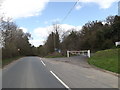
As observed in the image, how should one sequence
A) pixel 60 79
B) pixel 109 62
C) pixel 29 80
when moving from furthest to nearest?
pixel 109 62, pixel 60 79, pixel 29 80

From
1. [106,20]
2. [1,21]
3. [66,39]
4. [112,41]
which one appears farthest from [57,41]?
[1,21]

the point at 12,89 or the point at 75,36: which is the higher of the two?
the point at 75,36

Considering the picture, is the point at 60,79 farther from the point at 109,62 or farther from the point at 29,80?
the point at 109,62

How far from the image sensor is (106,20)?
10038cm

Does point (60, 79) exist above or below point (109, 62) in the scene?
below

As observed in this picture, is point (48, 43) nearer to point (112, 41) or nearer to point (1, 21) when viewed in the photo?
point (112, 41)

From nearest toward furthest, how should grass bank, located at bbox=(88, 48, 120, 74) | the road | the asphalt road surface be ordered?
the road, the asphalt road surface, grass bank, located at bbox=(88, 48, 120, 74)

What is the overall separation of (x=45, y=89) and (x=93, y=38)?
76439 mm

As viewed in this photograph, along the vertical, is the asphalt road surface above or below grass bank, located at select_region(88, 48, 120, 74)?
below

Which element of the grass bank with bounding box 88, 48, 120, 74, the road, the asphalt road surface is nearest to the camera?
the road

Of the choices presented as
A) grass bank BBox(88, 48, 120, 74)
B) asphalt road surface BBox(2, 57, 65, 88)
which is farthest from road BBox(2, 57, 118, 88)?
grass bank BBox(88, 48, 120, 74)

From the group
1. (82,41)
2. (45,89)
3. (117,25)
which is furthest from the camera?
(82,41)

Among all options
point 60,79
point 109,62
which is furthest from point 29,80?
point 109,62

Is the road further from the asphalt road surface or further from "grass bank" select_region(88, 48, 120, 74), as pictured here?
"grass bank" select_region(88, 48, 120, 74)
